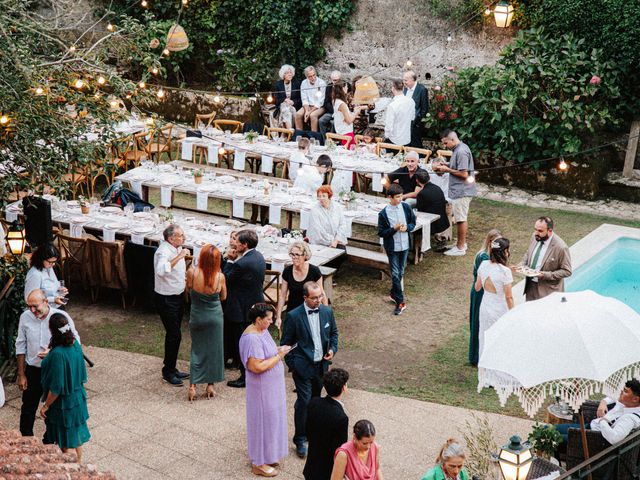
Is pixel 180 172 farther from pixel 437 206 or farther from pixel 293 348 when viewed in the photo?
pixel 293 348

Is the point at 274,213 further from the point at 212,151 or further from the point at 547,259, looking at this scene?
the point at 547,259

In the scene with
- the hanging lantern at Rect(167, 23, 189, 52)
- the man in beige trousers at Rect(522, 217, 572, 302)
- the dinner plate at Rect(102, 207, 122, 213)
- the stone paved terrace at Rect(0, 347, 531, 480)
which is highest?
the hanging lantern at Rect(167, 23, 189, 52)

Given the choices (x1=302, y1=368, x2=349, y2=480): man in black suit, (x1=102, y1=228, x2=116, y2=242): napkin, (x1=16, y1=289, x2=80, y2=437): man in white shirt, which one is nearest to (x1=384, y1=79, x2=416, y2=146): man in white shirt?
(x1=102, y1=228, x2=116, y2=242): napkin

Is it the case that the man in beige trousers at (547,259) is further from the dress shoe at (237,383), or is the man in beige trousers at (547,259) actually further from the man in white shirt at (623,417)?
the dress shoe at (237,383)

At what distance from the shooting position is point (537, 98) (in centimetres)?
1488

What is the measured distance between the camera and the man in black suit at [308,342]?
7.69 metres

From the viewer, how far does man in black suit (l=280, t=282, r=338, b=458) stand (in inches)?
303

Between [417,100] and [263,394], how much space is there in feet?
30.4

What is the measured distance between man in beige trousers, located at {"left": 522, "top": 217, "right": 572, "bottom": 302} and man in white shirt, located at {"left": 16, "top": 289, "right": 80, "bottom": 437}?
14.1 ft

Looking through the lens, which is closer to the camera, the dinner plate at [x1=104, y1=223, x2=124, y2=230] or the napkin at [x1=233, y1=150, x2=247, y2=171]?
the dinner plate at [x1=104, y1=223, x2=124, y2=230]

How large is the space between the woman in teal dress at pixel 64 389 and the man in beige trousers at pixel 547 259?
171 inches

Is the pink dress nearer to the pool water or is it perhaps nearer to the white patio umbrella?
the white patio umbrella

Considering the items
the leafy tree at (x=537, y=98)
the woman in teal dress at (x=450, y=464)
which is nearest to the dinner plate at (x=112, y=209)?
the leafy tree at (x=537, y=98)

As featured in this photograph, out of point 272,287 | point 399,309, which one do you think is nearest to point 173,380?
point 272,287
